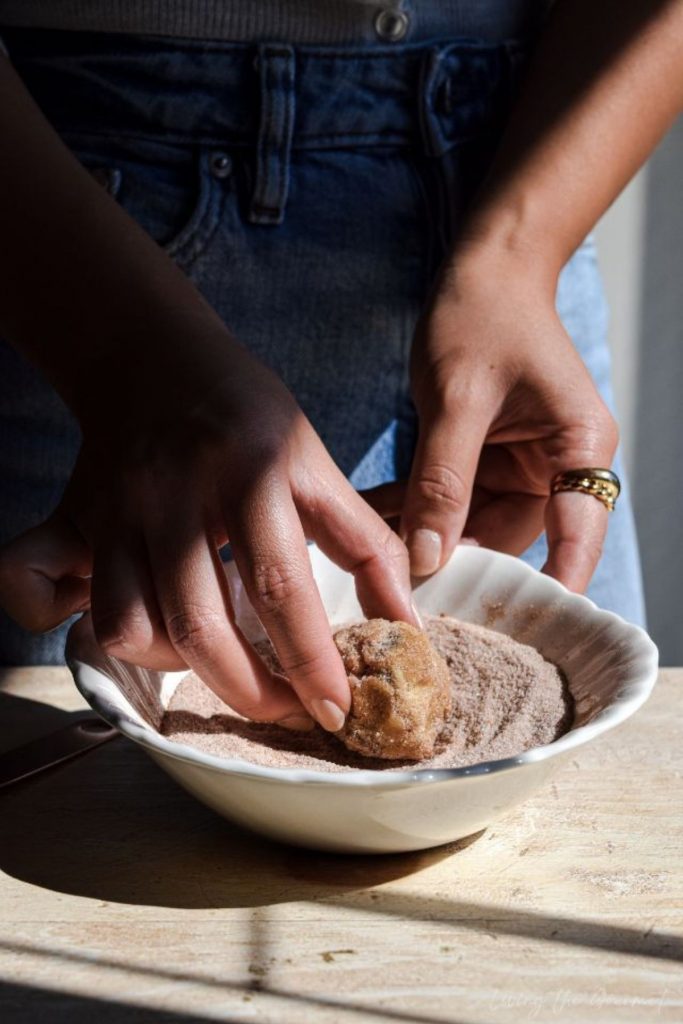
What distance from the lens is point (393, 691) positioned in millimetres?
874

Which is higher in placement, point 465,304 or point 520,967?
point 465,304

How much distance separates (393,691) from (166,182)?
716 millimetres

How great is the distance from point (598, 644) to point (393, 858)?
0.26 meters

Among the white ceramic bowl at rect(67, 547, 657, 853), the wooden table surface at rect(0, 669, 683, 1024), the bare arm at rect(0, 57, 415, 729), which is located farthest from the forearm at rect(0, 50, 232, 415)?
the wooden table surface at rect(0, 669, 683, 1024)

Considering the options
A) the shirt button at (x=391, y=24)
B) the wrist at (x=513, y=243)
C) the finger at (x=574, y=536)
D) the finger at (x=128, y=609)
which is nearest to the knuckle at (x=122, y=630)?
the finger at (x=128, y=609)

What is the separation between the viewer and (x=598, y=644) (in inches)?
38.2

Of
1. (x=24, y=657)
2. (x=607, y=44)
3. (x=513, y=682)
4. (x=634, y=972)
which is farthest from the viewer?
(x=24, y=657)

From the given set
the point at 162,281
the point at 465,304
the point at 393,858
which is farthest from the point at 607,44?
the point at 393,858

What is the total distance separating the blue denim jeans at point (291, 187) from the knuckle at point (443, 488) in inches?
13.9

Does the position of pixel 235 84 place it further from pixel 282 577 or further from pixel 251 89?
pixel 282 577

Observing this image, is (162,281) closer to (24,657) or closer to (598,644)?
(598,644)

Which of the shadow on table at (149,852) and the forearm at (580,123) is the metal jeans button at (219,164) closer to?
the forearm at (580,123)

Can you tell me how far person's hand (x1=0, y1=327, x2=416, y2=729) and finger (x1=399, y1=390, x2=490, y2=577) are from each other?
142mm

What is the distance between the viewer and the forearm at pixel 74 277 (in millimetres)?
952
